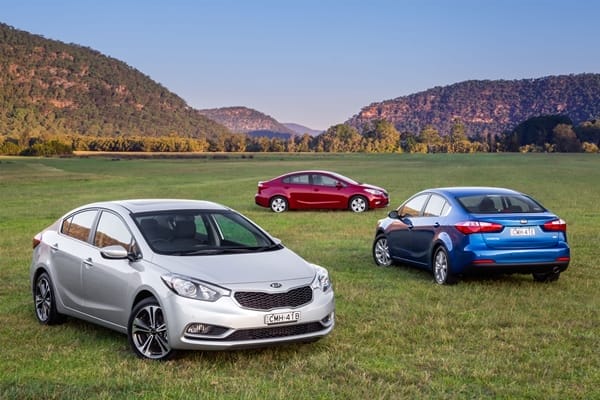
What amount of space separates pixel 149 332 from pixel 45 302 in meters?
2.36

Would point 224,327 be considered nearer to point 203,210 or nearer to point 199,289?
point 199,289

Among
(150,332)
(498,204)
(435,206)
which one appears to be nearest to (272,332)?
(150,332)

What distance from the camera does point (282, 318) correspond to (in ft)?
23.7

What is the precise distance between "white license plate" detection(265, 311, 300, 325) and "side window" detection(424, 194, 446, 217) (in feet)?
17.9

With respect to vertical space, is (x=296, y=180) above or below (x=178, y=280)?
below

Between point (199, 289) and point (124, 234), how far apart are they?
144 cm

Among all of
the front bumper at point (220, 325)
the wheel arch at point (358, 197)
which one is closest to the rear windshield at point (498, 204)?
the front bumper at point (220, 325)

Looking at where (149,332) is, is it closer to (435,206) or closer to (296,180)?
(435,206)

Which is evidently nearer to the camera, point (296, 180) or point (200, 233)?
point (200, 233)

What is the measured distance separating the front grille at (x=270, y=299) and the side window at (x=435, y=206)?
5327 mm

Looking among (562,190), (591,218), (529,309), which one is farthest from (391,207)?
(529,309)

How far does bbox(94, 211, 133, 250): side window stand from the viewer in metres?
8.20

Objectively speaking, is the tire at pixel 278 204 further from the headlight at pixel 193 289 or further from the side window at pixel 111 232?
the headlight at pixel 193 289

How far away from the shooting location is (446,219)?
1195 centimetres
